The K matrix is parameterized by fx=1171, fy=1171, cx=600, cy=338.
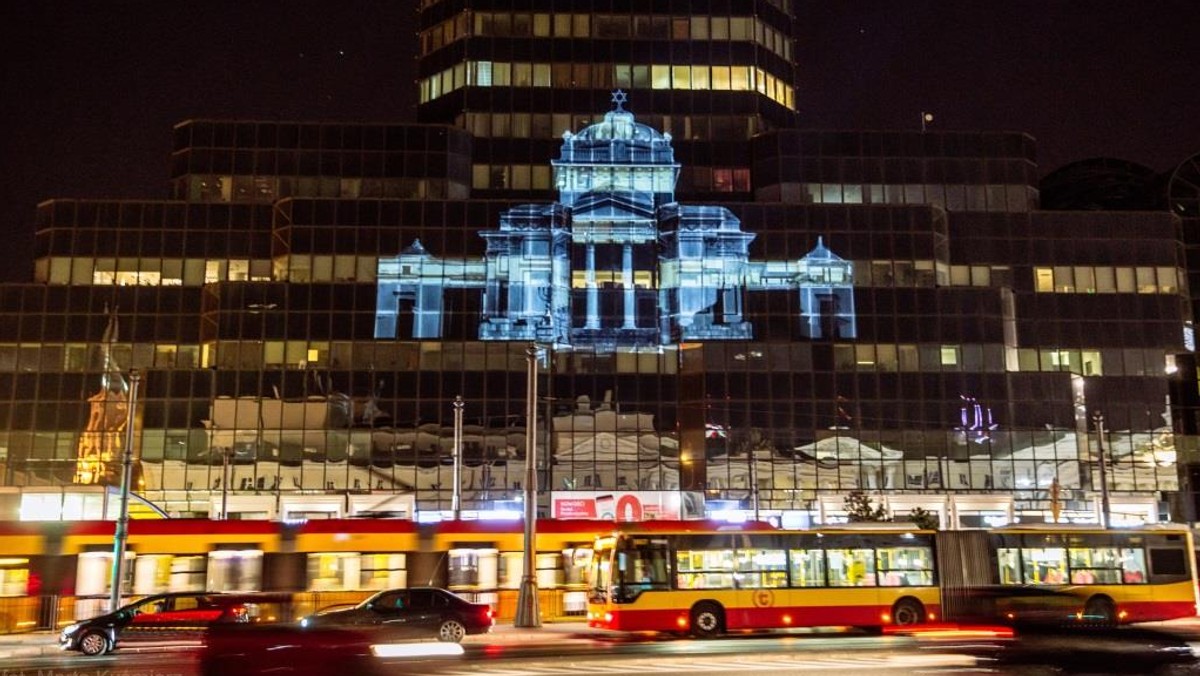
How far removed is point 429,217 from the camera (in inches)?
3241

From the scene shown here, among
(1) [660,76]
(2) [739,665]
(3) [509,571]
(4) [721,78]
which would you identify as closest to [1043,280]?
(4) [721,78]

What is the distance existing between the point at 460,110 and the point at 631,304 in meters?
23.9

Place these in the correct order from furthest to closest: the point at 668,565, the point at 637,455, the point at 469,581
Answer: the point at 637,455 → the point at 469,581 → the point at 668,565

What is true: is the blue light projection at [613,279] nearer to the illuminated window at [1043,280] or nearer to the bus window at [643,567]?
the illuminated window at [1043,280]

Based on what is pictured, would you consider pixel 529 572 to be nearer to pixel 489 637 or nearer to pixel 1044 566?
pixel 489 637

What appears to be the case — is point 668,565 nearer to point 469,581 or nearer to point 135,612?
point 469,581

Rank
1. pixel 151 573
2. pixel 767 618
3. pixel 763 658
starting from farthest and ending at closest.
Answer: pixel 151 573 → pixel 767 618 → pixel 763 658

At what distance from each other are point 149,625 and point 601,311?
50.5 metres

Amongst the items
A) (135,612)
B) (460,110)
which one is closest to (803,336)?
(460,110)

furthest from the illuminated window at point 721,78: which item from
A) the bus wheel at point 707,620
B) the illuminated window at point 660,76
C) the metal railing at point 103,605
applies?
the bus wheel at point 707,620

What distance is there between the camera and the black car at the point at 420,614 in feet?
103

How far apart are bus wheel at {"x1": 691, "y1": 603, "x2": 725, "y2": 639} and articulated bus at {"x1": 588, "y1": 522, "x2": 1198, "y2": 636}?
0.10 feet

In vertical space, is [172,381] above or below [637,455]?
above

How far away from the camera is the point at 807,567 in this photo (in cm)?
3550
